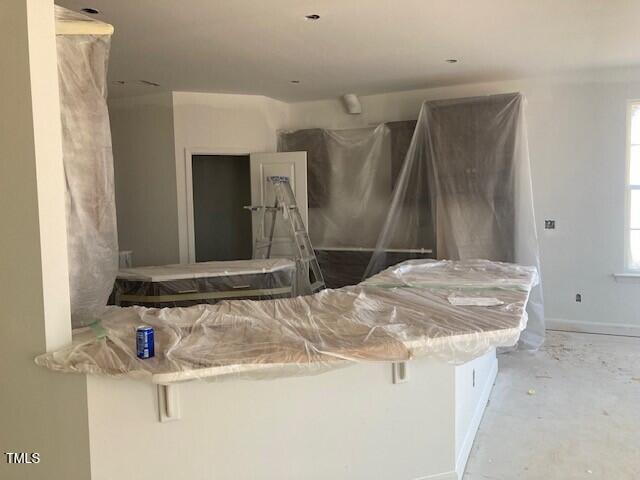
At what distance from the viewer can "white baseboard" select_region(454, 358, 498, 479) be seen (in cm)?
246

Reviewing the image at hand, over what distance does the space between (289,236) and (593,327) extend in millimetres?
3018

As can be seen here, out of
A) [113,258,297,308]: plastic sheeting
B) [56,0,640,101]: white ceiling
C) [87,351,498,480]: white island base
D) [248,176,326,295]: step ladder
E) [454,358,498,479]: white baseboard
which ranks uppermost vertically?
[56,0,640,101]: white ceiling

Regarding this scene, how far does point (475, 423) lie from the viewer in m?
2.92

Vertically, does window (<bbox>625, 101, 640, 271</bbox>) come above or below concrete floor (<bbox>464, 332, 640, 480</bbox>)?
above

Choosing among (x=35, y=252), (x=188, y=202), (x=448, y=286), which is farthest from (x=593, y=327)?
(x=35, y=252)

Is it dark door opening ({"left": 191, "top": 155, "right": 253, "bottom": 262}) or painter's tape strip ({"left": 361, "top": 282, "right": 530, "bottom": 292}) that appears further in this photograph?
dark door opening ({"left": 191, "top": 155, "right": 253, "bottom": 262})

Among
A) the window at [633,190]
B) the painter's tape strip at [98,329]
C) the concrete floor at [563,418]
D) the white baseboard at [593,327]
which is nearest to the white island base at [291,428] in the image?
the painter's tape strip at [98,329]

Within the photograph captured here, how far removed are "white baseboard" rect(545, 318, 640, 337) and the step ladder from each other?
2.25m

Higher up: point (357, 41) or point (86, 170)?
point (357, 41)

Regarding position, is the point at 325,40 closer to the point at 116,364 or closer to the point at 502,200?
the point at 502,200

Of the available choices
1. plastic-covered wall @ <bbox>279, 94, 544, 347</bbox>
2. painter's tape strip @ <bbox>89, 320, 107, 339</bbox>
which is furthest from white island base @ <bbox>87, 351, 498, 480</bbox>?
plastic-covered wall @ <bbox>279, 94, 544, 347</bbox>

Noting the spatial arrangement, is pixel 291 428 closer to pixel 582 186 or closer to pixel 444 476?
pixel 444 476

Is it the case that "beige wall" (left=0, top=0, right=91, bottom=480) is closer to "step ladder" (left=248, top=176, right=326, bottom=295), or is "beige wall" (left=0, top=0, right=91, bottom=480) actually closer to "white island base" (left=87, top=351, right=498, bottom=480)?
"white island base" (left=87, top=351, right=498, bottom=480)

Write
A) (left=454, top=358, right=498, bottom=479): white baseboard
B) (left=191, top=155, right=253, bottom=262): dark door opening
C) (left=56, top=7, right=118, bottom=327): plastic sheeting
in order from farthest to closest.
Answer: (left=191, top=155, right=253, bottom=262): dark door opening < (left=454, top=358, right=498, bottom=479): white baseboard < (left=56, top=7, right=118, bottom=327): plastic sheeting
